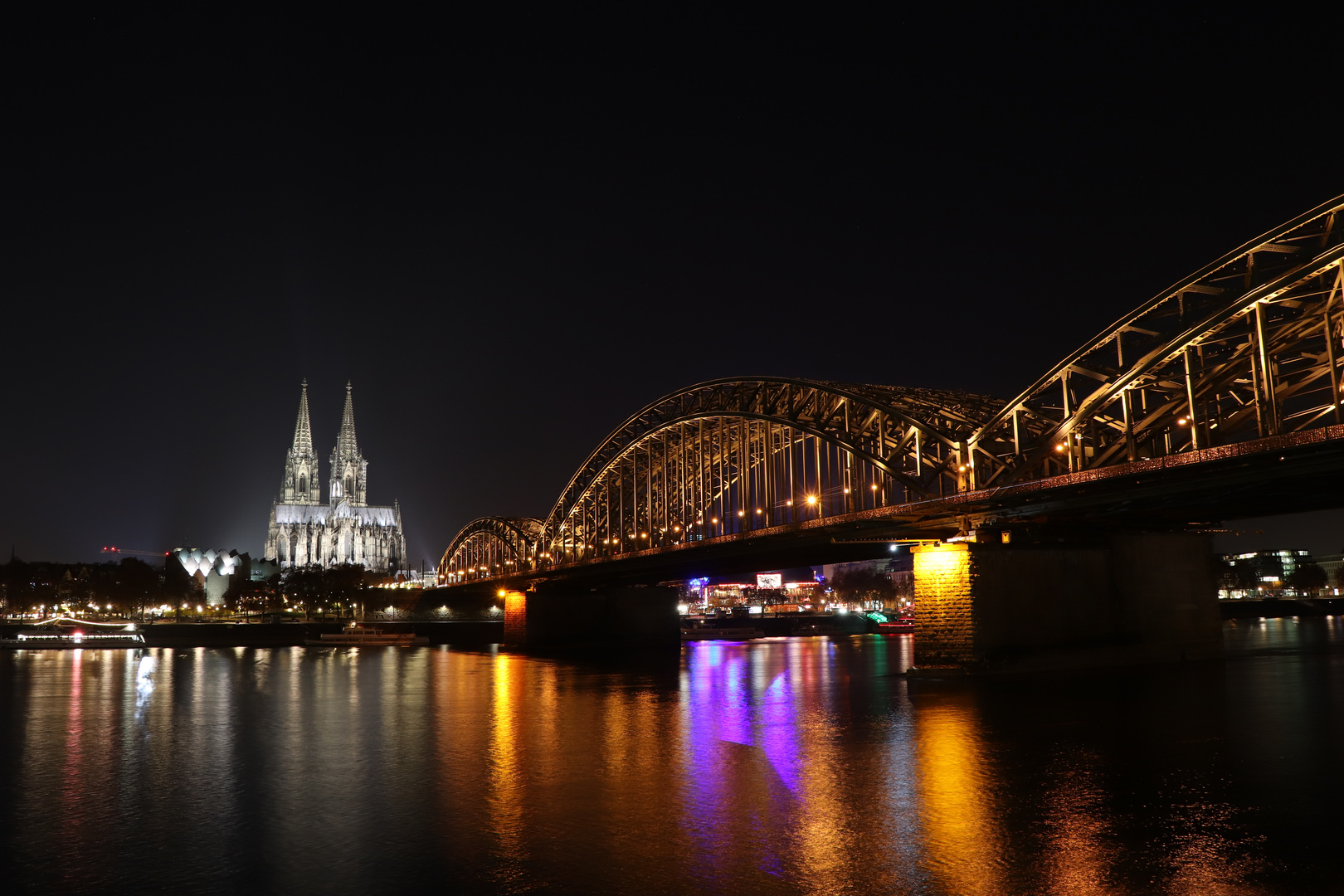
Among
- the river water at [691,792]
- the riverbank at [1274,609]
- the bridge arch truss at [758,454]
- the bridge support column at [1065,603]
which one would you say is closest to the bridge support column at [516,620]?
the bridge arch truss at [758,454]

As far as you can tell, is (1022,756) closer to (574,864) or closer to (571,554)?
(574,864)

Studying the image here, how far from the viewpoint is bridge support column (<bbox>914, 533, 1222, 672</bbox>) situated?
43844mm

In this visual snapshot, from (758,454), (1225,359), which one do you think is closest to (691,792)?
(1225,359)

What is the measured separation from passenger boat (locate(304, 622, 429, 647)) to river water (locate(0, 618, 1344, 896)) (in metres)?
62.1

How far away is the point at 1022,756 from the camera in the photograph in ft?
75.4

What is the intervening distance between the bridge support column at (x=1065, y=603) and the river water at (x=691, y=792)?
4048 millimetres

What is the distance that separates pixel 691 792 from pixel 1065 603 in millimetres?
32475

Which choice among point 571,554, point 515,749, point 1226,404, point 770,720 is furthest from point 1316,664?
point 571,554

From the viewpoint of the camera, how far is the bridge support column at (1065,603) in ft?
144

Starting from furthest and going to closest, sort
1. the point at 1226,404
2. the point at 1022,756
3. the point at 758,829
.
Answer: the point at 1226,404 < the point at 1022,756 < the point at 758,829

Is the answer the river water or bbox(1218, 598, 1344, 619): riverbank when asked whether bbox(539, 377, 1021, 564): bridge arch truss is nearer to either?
the river water

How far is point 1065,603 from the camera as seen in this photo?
1829 inches

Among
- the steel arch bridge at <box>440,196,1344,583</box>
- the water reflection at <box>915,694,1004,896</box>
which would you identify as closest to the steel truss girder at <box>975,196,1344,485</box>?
the steel arch bridge at <box>440,196,1344,583</box>

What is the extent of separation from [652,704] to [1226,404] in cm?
3280
